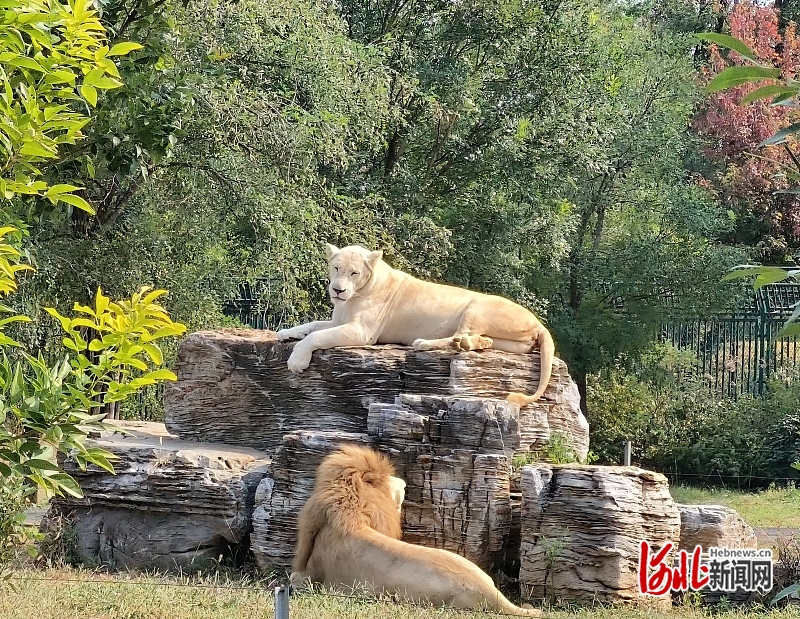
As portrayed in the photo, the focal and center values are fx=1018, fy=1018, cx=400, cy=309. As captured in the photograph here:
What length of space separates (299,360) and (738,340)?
31.9ft

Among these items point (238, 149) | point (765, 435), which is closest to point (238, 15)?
point (238, 149)

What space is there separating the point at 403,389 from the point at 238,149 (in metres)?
3.56

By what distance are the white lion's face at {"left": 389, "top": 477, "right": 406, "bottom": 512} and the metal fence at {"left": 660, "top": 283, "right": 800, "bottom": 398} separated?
9.02 m

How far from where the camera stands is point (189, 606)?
571 centimetres

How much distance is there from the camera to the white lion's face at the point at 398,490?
6660 millimetres

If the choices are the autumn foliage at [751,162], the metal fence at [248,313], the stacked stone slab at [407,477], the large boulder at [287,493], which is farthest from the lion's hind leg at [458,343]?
the autumn foliage at [751,162]

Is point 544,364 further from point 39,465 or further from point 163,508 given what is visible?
point 39,465

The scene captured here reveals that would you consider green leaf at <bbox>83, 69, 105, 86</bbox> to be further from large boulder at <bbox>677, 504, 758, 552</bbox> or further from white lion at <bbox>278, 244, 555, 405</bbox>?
large boulder at <bbox>677, 504, 758, 552</bbox>

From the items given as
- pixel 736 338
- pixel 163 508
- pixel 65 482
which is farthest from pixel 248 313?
pixel 65 482

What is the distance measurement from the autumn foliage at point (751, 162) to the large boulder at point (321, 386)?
42.7ft

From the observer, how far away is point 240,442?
8742 mm

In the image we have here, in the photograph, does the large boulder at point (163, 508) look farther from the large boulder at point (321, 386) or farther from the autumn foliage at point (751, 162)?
the autumn foliage at point (751, 162)

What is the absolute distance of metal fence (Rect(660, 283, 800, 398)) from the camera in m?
15.3

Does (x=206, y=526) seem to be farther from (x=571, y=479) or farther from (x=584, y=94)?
(x=584, y=94)
